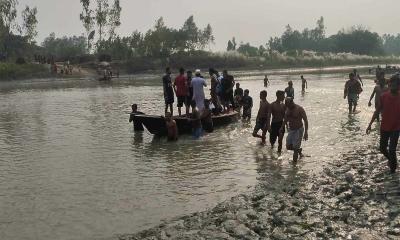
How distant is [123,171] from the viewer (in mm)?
11102

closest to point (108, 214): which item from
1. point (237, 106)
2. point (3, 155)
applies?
point (3, 155)

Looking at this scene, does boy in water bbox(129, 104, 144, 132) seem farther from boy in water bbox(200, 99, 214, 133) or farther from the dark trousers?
the dark trousers

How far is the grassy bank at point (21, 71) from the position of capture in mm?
61094

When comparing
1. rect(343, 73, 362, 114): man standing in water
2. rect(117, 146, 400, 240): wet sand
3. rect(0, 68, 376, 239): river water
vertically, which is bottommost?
rect(0, 68, 376, 239): river water

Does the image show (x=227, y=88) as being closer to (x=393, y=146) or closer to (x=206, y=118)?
(x=206, y=118)

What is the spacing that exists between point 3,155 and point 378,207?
10.2 m

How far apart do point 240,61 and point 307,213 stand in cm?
8146

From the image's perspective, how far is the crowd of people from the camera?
8984 millimetres

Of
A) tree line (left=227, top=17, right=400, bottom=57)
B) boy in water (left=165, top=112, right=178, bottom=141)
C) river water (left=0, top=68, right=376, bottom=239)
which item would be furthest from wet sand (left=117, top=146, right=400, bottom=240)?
tree line (left=227, top=17, right=400, bottom=57)

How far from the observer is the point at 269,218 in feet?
23.6

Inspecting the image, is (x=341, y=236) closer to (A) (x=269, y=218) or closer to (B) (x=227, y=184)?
(A) (x=269, y=218)

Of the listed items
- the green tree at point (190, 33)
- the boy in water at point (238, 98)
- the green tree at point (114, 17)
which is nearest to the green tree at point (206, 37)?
the green tree at point (190, 33)

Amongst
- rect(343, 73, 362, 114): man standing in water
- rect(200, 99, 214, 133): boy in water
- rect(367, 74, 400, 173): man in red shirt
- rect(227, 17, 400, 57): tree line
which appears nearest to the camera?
rect(367, 74, 400, 173): man in red shirt

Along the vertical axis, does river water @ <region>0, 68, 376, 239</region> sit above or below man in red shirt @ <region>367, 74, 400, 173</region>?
below
